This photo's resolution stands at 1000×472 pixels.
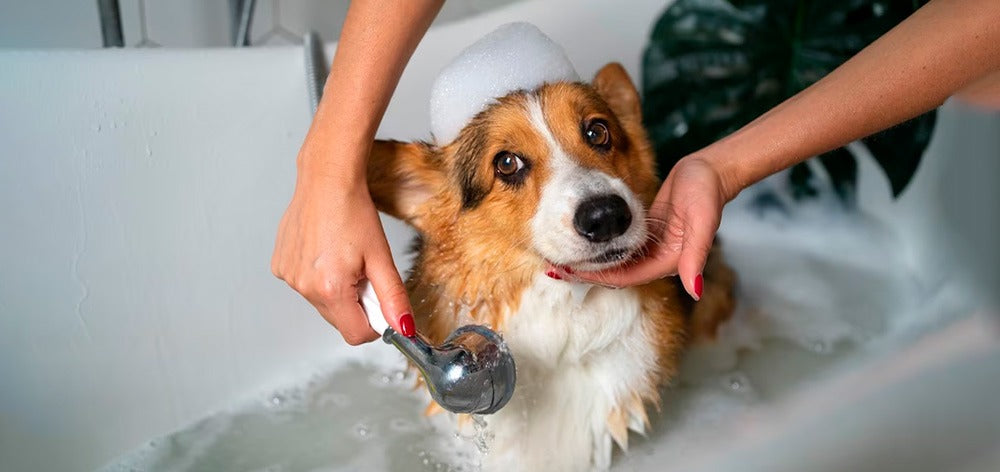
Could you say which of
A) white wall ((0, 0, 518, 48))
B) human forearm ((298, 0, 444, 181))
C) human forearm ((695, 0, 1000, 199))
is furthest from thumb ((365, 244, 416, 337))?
white wall ((0, 0, 518, 48))

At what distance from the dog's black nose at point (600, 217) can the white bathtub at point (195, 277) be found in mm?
512

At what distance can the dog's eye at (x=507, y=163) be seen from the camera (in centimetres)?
127

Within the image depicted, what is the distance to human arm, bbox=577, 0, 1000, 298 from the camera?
106 centimetres

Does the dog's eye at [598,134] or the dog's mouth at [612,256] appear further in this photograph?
the dog's eye at [598,134]

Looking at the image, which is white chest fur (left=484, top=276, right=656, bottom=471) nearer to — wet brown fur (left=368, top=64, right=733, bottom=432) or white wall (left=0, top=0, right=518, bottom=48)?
wet brown fur (left=368, top=64, right=733, bottom=432)

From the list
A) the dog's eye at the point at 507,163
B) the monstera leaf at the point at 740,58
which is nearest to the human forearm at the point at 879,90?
the dog's eye at the point at 507,163

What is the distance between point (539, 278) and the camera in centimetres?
127

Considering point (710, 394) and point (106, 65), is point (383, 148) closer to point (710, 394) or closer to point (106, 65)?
point (106, 65)

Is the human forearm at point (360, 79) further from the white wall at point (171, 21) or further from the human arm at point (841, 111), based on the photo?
the white wall at point (171, 21)

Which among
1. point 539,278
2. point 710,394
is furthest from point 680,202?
point 710,394

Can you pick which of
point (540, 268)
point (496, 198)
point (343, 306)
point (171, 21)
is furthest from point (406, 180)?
point (171, 21)

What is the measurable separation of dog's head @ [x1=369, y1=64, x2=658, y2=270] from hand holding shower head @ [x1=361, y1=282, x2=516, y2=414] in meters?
0.15

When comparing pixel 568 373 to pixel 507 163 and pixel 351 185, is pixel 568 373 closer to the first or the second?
pixel 507 163

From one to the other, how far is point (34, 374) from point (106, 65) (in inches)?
21.1
